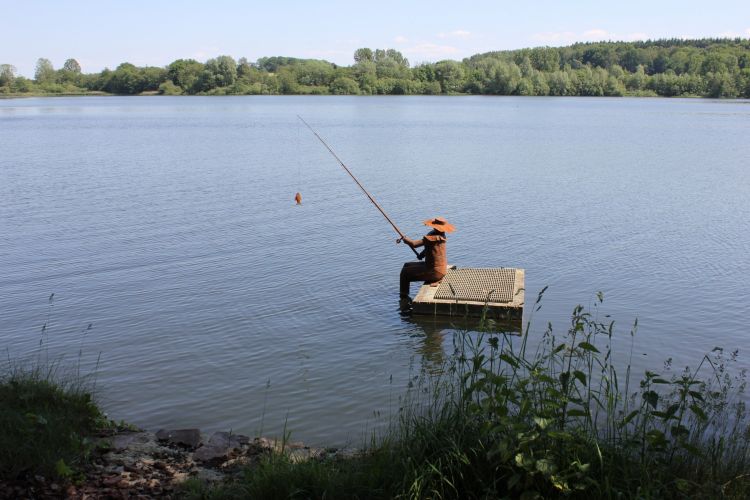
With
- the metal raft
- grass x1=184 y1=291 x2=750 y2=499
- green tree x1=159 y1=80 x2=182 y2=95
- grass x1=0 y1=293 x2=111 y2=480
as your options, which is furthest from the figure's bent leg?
green tree x1=159 y1=80 x2=182 y2=95

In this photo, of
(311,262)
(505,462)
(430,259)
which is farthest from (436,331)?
(505,462)

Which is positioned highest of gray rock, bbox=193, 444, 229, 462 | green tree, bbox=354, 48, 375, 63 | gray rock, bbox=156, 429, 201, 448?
green tree, bbox=354, 48, 375, 63

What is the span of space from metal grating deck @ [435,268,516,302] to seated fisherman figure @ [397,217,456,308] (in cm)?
25

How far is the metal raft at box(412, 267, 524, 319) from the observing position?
1030 cm

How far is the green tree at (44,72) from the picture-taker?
452 feet

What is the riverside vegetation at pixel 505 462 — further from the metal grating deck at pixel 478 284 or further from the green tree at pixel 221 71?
the green tree at pixel 221 71

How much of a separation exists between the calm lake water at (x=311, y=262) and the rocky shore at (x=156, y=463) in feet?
3.20

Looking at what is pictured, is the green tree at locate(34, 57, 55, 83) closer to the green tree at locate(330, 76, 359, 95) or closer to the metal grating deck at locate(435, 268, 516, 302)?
the green tree at locate(330, 76, 359, 95)

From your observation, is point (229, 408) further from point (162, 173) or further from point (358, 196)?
point (162, 173)

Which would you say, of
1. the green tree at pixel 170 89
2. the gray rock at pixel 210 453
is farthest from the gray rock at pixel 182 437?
the green tree at pixel 170 89

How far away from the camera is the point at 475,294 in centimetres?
1055

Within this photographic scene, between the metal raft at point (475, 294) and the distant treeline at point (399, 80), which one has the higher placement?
the distant treeline at point (399, 80)

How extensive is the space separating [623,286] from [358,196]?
10.8 metres

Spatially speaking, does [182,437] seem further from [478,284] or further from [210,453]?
[478,284]
